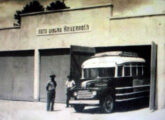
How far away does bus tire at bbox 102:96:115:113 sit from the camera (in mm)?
7248

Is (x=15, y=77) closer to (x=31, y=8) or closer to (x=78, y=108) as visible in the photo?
(x=31, y=8)

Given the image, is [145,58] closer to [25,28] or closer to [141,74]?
[141,74]

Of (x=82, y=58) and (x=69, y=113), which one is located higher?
(x=82, y=58)

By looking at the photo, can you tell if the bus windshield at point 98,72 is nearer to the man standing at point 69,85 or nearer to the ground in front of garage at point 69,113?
the man standing at point 69,85

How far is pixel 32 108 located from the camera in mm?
7730

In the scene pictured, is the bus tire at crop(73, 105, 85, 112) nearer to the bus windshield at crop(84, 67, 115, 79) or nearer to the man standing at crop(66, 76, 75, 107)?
the man standing at crop(66, 76, 75, 107)

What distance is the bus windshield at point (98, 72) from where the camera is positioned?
25.8 feet

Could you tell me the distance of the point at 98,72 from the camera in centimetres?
796

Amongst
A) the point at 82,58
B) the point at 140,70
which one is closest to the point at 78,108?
the point at 82,58

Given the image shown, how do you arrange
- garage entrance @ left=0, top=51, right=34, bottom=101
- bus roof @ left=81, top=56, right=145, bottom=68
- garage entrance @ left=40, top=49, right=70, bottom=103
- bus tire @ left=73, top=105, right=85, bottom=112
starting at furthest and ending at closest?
garage entrance @ left=40, top=49, right=70, bottom=103, garage entrance @ left=0, top=51, right=34, bottom=101, bus roof @ left=81, top=56, right=145, bottom=68, bus tire @ left=73, top=105, right=85, bottom=112

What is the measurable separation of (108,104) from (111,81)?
63 cm

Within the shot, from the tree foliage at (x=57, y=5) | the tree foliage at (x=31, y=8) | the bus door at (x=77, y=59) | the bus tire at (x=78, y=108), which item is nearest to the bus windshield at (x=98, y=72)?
the bus door at (x=77, y=59)

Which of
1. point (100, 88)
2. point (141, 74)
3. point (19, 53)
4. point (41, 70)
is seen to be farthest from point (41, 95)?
point (141, 74)

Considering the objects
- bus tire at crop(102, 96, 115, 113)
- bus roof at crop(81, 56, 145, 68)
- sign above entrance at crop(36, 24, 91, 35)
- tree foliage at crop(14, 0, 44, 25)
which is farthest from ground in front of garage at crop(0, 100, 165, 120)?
tree foliage at crop(14, 0, 44, 25)
